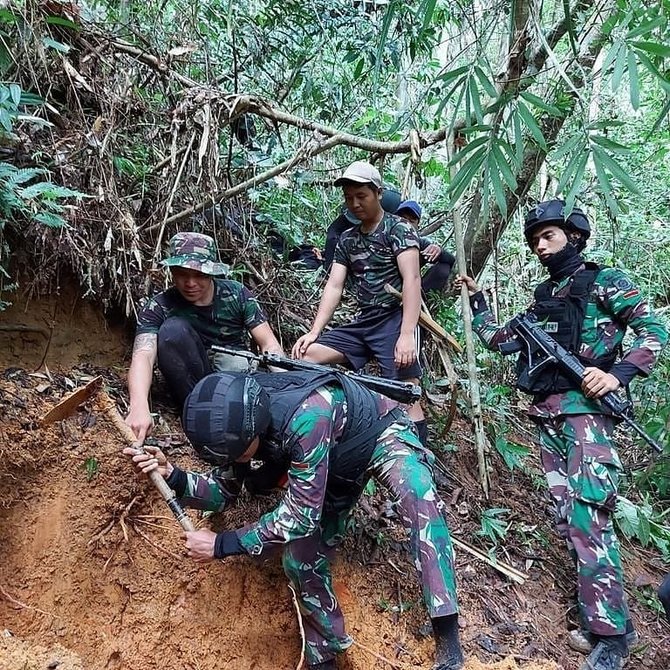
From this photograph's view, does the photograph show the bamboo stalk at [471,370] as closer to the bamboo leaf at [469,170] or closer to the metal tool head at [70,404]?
the bamboo leaf at [469,170]

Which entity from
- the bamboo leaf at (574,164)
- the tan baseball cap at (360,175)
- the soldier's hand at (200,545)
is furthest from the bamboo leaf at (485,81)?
the soldier's hand at (200,545)

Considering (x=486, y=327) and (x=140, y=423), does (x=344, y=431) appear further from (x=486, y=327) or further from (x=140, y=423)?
(x=486, y=327)

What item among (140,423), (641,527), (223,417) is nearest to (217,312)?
(140,423)

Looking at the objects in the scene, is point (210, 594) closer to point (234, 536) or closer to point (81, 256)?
point (234, 536)

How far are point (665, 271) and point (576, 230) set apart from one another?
5.19m

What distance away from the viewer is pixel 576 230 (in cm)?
360

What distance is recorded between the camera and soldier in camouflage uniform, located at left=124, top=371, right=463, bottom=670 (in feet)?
8.23

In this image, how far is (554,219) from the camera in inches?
138

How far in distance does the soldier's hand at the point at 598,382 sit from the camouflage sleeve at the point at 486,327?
0.61 metres

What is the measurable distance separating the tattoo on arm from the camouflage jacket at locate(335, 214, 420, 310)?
143 cm

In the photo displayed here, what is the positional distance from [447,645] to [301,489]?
1.00 meters

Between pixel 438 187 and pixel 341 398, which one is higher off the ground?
pixel 438 187

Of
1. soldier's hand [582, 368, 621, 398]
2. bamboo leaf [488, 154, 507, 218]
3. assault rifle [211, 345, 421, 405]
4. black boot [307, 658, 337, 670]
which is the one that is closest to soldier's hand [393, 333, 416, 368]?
assault rifle [211, 345, 421, 405]

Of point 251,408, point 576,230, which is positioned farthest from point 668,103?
point 251,408
